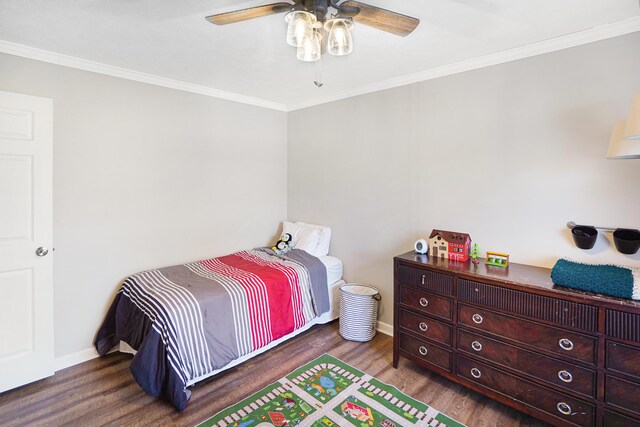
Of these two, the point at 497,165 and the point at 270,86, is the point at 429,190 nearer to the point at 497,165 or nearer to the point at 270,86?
the point at 497,165

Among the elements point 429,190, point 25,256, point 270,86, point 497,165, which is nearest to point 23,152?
point 25,256

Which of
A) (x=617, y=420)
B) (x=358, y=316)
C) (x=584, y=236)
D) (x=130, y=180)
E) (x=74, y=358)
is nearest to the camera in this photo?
(x=617, y=420)

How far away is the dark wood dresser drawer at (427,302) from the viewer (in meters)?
2.24

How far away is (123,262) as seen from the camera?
9.29 feet

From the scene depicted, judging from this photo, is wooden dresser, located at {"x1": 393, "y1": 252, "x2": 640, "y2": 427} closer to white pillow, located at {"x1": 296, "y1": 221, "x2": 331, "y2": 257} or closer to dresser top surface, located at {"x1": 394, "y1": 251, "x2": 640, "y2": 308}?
dresser top surface, located at {"x1": 394, "y1": 251, "x2": 640, "y2": 308}

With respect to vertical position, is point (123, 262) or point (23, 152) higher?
point (23, 152)

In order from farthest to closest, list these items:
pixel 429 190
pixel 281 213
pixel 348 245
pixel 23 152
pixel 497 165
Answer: pixel 281 213 → pixel 348 245 → pixel 429 190 → pixel 497 165 → pixel 23 152

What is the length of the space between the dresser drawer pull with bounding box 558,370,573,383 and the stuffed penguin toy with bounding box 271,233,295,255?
249cm

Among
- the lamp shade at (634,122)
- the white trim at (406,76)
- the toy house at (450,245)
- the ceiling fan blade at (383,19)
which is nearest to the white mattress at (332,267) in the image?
the toy house at (450,245)

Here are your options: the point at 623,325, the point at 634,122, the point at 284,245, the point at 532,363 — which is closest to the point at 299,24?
the point at 634,122

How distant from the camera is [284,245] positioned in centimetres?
357

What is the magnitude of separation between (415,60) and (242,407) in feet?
9.35

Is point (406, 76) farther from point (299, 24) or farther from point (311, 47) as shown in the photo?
point (299, 24)

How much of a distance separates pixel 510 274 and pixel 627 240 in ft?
2.16
